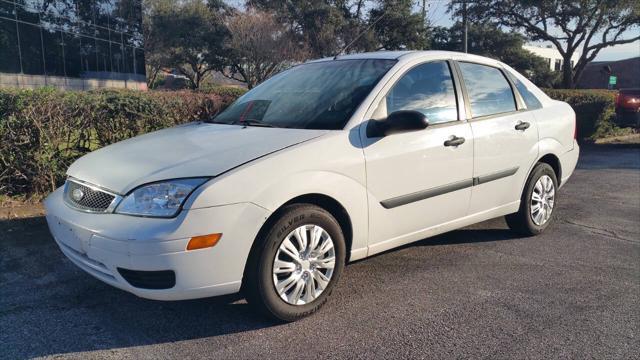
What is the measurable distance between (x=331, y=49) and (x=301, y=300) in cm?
3084

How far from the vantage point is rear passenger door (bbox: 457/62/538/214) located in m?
4.39

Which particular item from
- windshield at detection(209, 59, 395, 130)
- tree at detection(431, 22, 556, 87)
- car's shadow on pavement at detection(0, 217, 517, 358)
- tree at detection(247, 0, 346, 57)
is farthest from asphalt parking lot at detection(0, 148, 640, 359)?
tree at detection(431, 22, 556, 87)

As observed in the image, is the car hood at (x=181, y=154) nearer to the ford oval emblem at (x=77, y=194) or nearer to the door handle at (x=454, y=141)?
the ford oval emblem at (x=77, y=194)

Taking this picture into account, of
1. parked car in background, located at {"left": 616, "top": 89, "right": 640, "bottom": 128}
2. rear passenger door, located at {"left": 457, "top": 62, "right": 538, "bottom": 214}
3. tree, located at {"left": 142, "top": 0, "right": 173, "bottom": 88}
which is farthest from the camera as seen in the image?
tree, located at {"left": 142, "top": 0, "right": 173, "bottom": 88}

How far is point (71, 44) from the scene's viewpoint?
95.3ft

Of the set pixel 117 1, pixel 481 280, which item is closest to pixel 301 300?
pixel 481 280

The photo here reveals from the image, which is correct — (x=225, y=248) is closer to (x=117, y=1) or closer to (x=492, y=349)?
(x=492, y=349)

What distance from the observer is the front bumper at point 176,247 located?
2873 mm

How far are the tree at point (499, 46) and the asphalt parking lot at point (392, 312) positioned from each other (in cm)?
4006

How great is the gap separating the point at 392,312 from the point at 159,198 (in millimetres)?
1652

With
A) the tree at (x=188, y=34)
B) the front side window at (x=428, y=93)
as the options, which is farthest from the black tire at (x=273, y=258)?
the tree at (x=188, y=34)

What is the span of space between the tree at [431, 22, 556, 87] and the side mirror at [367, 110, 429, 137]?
133ft

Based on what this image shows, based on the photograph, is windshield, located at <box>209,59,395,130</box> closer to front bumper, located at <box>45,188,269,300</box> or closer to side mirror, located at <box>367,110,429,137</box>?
side mirror, located at <box>367,110,429,137</box>

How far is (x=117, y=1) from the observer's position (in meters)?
32.0
